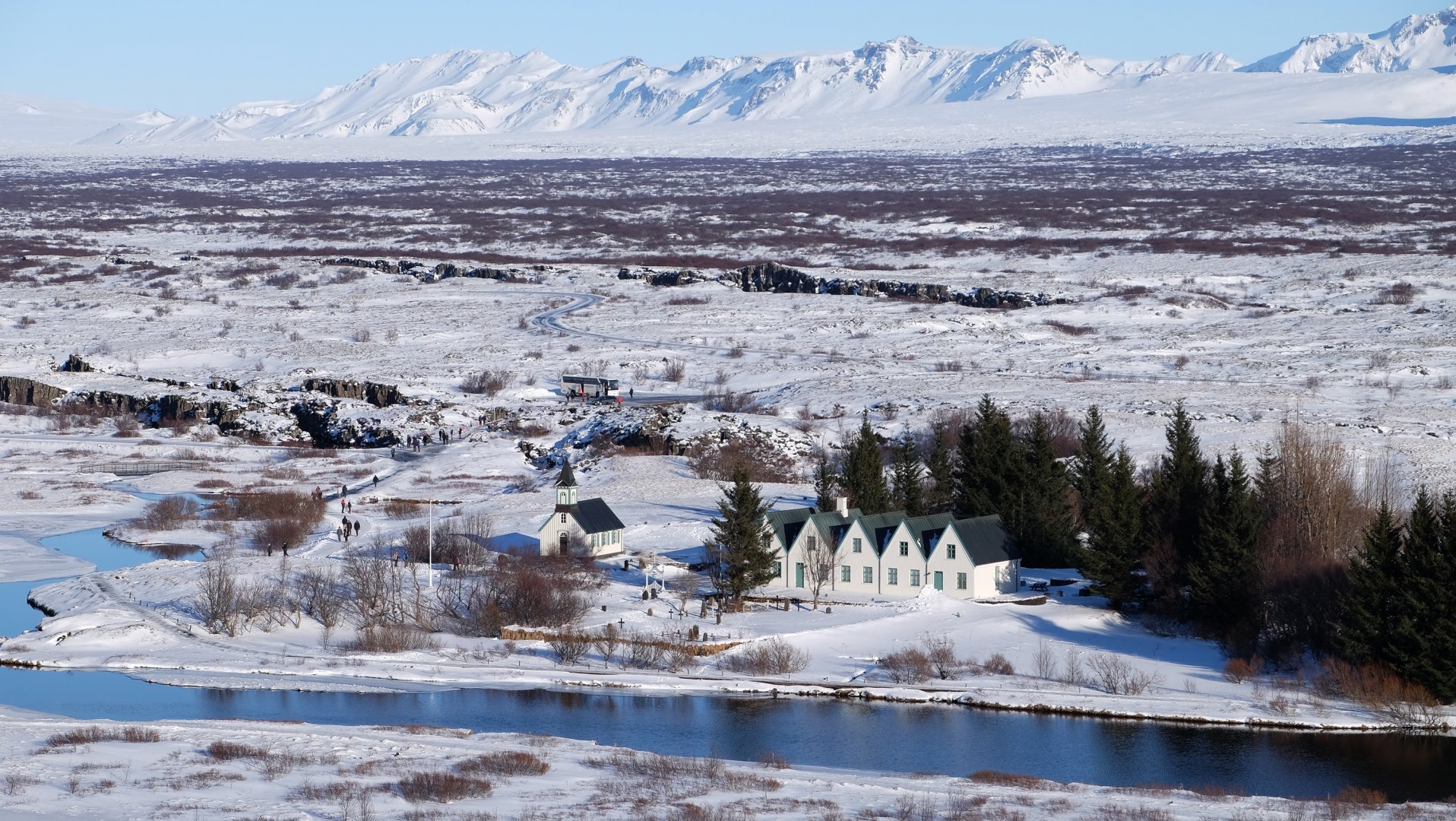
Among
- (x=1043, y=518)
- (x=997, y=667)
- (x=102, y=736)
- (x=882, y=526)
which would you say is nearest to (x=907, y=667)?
(x=997, y=667)

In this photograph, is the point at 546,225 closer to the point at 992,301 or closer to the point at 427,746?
the point at 992,301

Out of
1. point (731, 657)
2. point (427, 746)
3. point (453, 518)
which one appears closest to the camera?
point (427, 746)

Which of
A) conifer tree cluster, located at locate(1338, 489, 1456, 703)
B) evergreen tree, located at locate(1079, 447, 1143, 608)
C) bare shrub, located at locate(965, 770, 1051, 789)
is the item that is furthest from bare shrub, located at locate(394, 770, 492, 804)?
evergreen tree, located at locate(1079, 447, 1143, 608)

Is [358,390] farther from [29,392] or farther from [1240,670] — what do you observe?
[1240,670]

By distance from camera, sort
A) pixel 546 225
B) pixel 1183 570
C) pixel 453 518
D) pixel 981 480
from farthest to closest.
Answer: pixel 546 225
pixel 453 518
pixel 981 480
pixel 1183 570

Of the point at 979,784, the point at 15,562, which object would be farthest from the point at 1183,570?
the point at 15,562

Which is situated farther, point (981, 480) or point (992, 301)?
point (992, 301)
